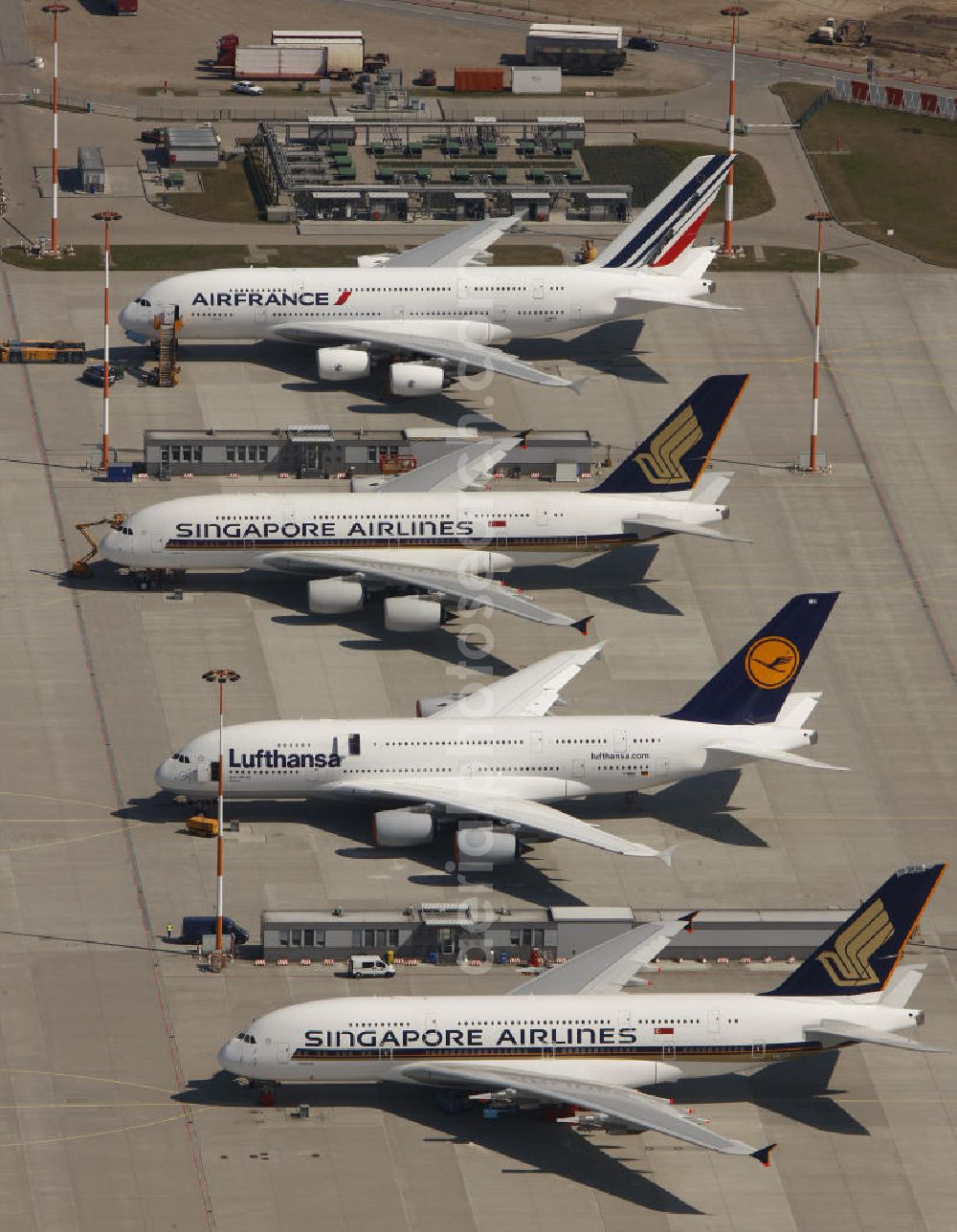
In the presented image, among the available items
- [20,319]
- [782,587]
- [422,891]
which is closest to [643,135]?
[20,319]

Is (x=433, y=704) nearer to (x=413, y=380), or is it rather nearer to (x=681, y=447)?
(x=681, y=447)

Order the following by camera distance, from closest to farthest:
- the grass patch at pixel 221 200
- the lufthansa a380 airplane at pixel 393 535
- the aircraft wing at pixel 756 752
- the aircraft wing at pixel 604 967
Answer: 1. the aircraft wing at pixel 604 967
2. the aircraft wing at pixel 756 752
3. the lufthansa a380 airplane at pixel 393 535
4. the grass patch at pixel 221 200

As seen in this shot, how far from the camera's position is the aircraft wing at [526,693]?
125m

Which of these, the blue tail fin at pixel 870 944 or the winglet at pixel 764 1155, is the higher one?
the blue tail fin at pixel 870 944

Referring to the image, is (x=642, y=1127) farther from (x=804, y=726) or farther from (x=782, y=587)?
(x=782, y=587)

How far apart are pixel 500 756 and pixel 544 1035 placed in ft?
59.4

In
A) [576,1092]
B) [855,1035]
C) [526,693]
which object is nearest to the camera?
[576,1092]

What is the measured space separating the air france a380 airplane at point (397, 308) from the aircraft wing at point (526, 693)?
107 feet

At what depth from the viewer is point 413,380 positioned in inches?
6186

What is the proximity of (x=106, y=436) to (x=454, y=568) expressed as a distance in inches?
913

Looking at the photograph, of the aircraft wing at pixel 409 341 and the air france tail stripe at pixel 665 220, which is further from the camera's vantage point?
the air france tail stripe at pixel 665 220

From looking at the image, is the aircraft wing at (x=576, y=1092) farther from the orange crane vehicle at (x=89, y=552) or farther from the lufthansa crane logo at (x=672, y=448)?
the orange crane vehicle at (x=89, y=552)

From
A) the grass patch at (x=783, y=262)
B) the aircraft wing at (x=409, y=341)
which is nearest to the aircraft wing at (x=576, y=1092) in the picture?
the aircraft wing at (x=409, y=341)

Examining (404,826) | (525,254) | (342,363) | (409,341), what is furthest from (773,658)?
(525,254)
